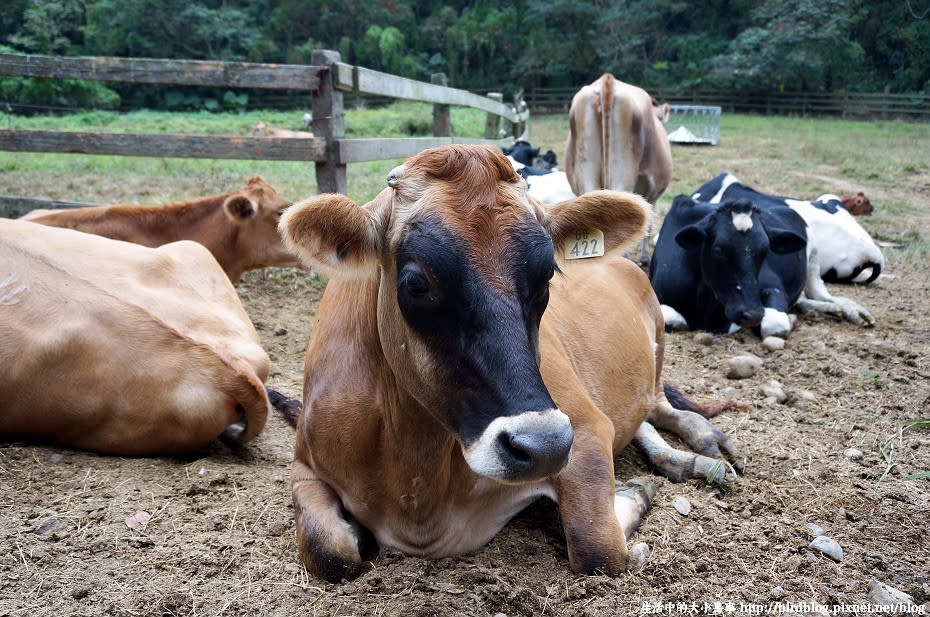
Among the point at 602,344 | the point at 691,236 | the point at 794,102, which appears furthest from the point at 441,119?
the point at 794,102

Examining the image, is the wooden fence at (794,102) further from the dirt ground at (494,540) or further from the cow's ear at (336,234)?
the cow's ear at (336,234)

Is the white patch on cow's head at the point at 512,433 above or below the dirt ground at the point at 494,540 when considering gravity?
above

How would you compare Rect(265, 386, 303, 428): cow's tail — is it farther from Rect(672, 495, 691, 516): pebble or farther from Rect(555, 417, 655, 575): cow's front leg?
Rect(672, 495, 691, 516): pebble

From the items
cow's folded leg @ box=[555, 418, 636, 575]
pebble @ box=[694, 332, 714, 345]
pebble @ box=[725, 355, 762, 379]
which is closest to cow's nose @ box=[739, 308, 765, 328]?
pebble @ box=[694, 332, 714, 345]

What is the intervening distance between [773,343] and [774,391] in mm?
1183

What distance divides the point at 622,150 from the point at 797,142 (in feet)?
52.1

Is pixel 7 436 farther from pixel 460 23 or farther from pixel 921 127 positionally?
pixel 460 23

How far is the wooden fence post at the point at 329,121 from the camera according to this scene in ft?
20.2

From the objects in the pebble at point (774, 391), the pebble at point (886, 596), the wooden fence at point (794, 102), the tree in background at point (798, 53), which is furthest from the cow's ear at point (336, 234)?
the tree in background at point (798, 53)

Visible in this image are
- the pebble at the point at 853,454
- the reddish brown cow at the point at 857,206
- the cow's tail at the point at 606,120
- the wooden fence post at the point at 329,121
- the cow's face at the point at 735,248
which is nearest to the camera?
the pebble at the point at 853,454

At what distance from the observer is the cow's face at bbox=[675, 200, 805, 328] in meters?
5.80

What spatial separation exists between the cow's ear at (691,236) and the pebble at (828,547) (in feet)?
12.1

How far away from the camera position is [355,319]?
106 inches

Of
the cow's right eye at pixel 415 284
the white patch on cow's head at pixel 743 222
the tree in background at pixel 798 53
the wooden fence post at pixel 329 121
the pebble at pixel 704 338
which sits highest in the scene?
the tree in background at pixel 798 53
